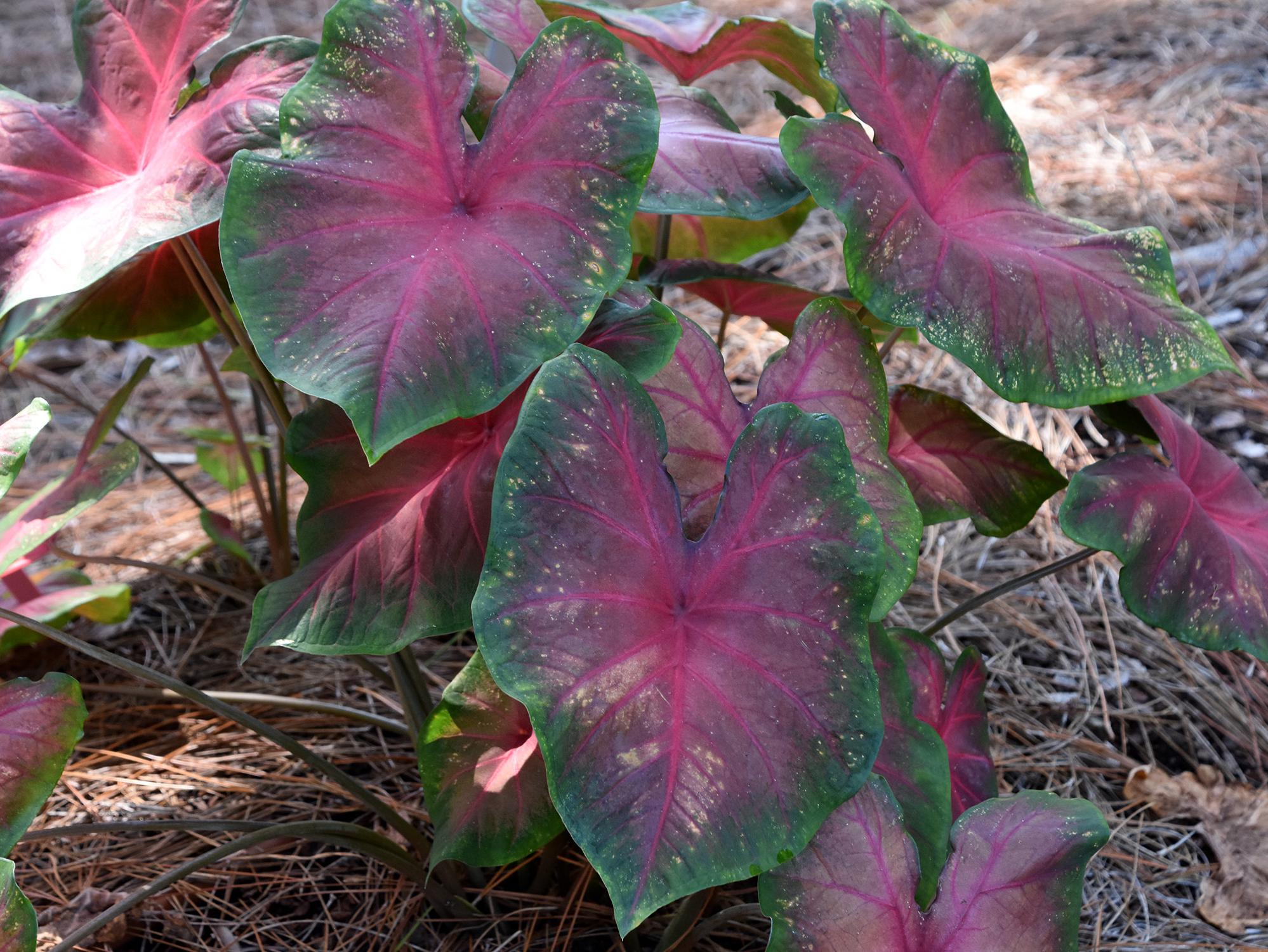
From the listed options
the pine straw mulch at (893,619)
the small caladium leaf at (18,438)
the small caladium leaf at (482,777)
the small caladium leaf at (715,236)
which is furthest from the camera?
the small caladium leaf at (715,236)

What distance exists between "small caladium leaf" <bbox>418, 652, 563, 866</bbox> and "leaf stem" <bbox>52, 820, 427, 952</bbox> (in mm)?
156

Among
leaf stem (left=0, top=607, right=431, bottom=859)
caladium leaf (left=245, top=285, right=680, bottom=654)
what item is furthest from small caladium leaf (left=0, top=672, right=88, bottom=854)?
caladium leaf (left=245, top=285, right=680, bottom=654)

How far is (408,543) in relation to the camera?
0.95m

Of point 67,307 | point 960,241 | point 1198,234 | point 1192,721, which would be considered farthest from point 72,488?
point 1198,234

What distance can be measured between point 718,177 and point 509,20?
405 millimetres

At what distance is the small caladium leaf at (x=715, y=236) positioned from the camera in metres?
1.42

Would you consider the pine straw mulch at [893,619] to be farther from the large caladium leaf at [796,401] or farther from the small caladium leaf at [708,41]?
the small caladium leaf at [708,41]

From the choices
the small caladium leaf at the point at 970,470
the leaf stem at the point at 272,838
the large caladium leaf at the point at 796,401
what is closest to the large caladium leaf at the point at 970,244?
the large caladium leaf at the point at 796,401

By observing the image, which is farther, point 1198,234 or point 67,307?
point 1198,234

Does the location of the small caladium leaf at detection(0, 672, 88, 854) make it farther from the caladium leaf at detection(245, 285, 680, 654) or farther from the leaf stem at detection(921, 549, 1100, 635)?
the leaf stem at detection(921, 549, 1100, 635)

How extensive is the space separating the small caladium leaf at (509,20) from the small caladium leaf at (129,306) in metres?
0.44

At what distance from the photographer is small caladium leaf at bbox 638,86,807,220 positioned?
992mm

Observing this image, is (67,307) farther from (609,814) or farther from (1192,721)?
(1192,721)

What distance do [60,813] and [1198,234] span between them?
2.64 meters
